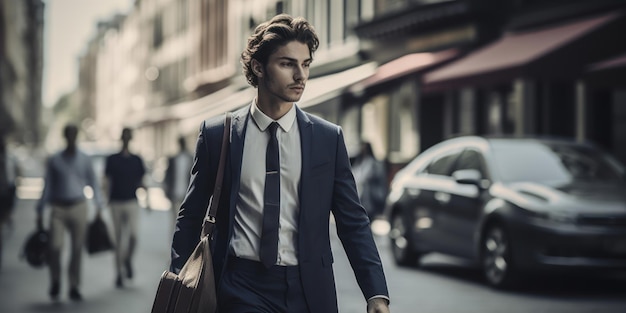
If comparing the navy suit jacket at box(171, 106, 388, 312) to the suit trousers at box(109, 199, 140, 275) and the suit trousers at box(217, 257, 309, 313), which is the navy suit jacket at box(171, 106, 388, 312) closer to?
the suit trousers at box(217, 257, 309, 313)

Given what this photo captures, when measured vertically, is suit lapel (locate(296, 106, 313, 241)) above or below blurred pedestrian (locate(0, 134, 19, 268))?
above

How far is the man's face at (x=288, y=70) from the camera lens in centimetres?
384

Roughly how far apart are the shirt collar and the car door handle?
9.32 metres

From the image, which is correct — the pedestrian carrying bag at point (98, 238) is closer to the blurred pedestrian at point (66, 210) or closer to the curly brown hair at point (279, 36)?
the blurred pedestrian at point (66, 210)

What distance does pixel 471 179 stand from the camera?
1245 cm

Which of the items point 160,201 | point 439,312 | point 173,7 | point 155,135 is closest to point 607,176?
point 439,312

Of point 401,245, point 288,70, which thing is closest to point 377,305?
point 288,70

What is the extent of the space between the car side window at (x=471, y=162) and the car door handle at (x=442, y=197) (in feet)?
1.06

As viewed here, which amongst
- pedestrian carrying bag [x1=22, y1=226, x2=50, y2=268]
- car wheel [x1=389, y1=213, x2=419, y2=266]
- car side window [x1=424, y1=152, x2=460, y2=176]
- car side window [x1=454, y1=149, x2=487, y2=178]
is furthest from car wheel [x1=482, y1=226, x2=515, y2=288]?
pedestrian carrying bag [x1=22, y1=226, x2=50, y2=268]

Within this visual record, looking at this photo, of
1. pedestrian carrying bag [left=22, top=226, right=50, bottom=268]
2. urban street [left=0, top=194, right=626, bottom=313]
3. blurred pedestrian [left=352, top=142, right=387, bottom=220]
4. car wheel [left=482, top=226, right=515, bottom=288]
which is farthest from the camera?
blurred pedestrian [left=352, top=142, right=387, bottom=220]

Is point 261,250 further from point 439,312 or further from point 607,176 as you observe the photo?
point 607,176

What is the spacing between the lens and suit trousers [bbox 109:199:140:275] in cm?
1255

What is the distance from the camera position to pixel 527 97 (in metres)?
23.3

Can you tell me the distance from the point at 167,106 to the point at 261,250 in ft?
235
